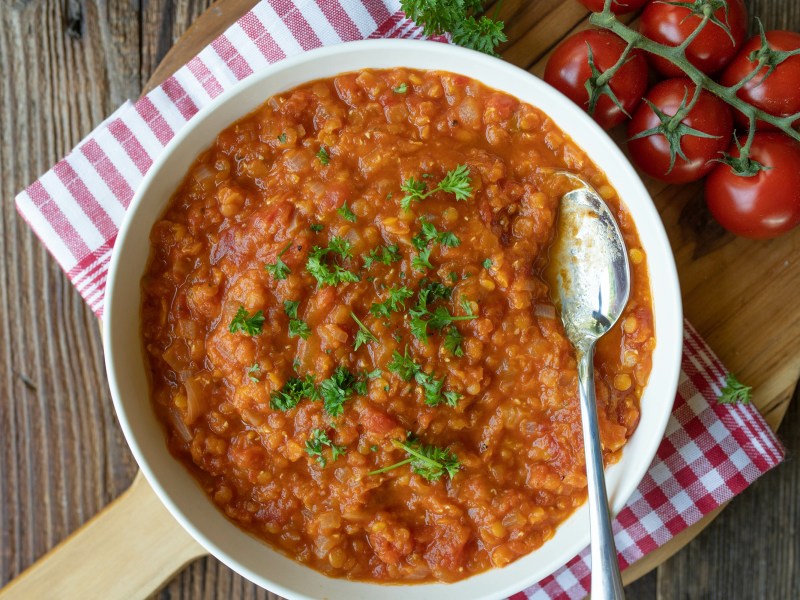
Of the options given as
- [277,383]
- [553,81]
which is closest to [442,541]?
[277,383]

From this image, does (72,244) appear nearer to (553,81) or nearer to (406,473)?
(406,473)

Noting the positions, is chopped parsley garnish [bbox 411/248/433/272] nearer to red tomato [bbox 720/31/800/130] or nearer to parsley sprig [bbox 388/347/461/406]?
parsley sprig [bbox 388/347/461/406]

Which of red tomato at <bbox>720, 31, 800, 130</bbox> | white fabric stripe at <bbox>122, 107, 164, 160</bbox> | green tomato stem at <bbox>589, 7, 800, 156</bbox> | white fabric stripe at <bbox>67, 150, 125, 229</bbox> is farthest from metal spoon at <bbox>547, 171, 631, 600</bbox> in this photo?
white fabric stripe at <bbox>67, 150, 125, 229</bbox>

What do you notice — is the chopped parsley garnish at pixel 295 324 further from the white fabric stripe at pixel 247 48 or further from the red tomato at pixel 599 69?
the red tomato at pixel 599 69

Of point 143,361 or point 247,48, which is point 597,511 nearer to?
point 143,361

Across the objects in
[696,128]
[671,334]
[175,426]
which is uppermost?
[175,426]

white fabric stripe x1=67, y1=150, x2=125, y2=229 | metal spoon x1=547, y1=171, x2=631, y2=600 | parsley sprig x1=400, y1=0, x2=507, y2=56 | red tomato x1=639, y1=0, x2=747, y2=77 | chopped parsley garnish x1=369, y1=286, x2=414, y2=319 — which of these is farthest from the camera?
white fabric stripe x1=67, y1=150, x2=125, y2=229

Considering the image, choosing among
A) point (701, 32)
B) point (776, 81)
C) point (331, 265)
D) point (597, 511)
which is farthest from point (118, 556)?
point (776, 81)
